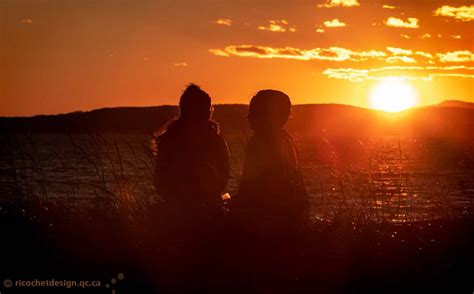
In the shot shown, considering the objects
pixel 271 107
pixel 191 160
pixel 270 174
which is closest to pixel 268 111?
pixel 271 107

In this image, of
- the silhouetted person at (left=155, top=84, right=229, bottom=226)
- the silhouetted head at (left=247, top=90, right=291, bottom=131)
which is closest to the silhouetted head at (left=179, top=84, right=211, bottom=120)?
the silhouetted person at (left=155, top=84, right=229, bottom=226)

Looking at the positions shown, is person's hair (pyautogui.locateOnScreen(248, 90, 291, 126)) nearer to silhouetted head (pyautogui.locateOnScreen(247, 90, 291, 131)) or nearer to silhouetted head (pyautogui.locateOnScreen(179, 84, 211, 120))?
silhouetted head (pyautogui.locateOnScreen(247, 90, 291, 131))

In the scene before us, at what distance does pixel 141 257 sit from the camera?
553 centimetres

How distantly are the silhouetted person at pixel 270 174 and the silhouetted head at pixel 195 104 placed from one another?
21.2 inches

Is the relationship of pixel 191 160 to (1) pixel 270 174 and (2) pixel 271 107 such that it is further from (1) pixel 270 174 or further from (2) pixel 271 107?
(2) pixel 271 107

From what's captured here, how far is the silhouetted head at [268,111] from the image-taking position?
622cm

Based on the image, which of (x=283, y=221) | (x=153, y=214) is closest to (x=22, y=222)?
(x=153, y=214)

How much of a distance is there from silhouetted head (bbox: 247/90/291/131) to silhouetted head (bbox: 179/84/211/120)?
52 centimetres

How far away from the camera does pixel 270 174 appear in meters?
6.16

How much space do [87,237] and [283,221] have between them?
2.01m

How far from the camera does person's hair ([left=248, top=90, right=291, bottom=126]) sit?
622 centimetres

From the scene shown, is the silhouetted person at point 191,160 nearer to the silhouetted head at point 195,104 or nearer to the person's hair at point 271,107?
the silhouetted head at point 195,104

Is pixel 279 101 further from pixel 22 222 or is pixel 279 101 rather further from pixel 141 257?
pixel 22 222

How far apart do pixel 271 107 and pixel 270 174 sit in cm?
69
